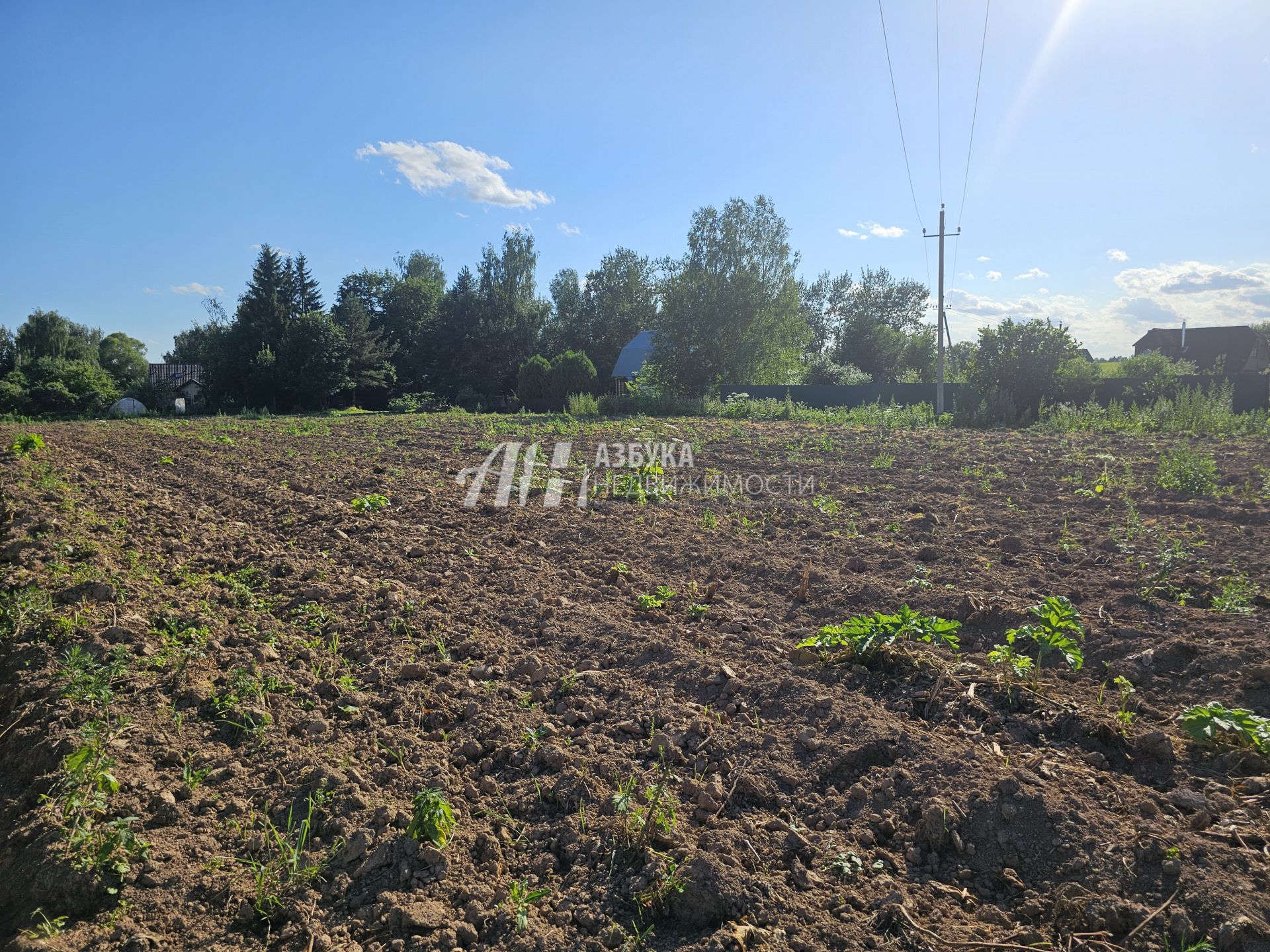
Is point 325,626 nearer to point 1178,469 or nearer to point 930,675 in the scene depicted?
point 930,675

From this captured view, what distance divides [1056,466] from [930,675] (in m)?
5.91

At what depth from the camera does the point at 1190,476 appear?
6.14 m

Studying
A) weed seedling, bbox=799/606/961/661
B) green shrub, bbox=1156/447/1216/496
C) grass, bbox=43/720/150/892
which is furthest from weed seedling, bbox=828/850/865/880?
green shrub, bbox=1156/447/1216/496

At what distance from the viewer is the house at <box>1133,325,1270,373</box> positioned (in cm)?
3822

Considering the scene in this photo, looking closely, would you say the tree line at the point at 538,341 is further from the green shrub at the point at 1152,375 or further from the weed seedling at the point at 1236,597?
the weed seedling at the point at 1236,597

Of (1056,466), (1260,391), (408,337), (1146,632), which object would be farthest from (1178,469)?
(408,337)

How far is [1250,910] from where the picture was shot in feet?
5.66

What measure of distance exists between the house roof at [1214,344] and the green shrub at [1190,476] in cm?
4163

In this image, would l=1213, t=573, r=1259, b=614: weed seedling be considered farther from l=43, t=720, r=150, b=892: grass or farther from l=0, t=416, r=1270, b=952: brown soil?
l=43, t=720, r=150, b=892: grass

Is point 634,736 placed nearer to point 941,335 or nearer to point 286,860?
point 286,860

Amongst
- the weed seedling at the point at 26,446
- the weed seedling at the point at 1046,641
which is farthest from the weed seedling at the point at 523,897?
the weed seedling at the point at 26,446

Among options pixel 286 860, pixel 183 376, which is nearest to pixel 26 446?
pixel 286 860

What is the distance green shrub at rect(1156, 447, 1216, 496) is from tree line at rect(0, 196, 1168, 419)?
378 inches

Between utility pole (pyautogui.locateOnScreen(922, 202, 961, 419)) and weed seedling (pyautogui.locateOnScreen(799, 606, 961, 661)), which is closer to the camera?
weed seedling (pyautogui.locateOnScreen(799, 606, 961, 661))
